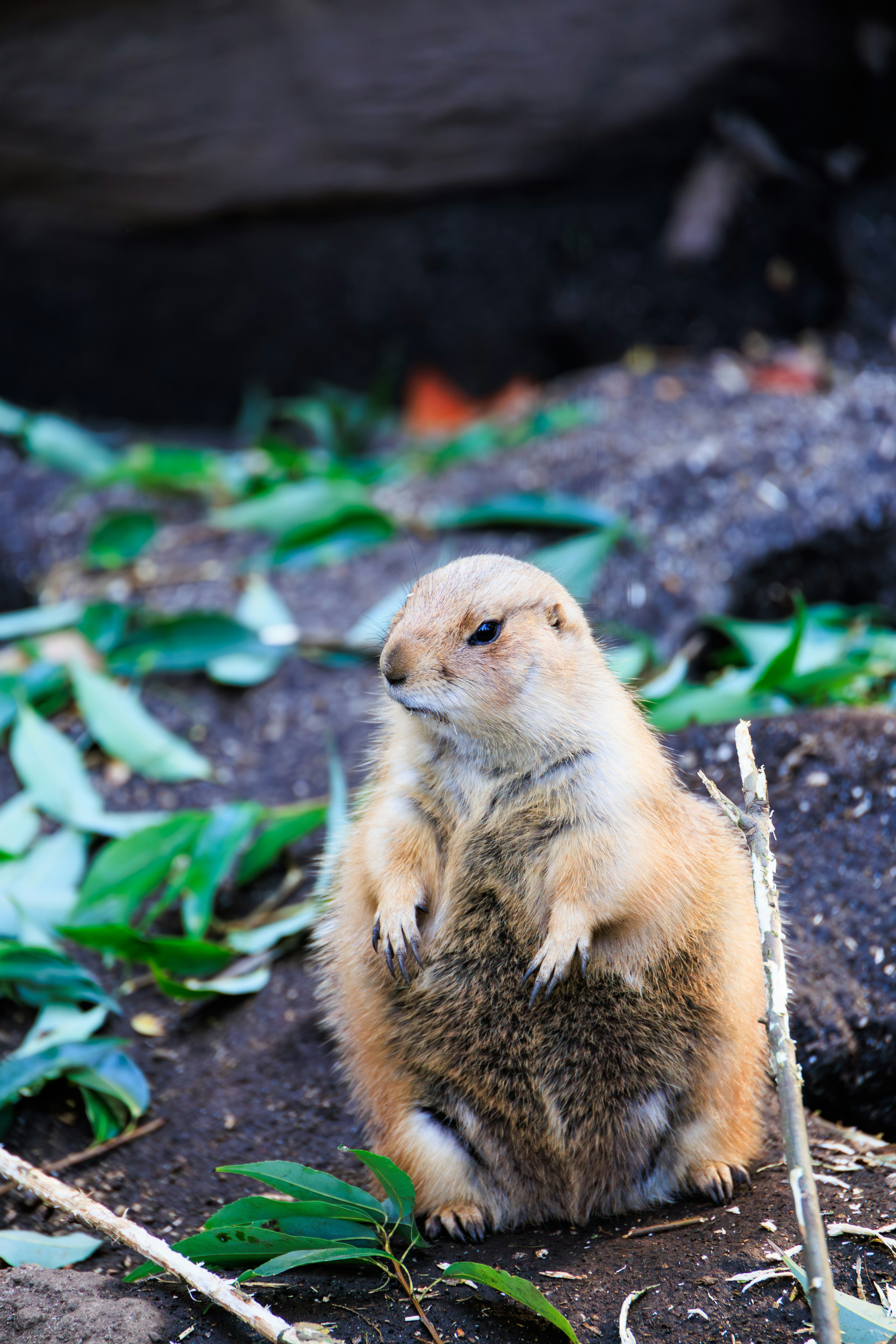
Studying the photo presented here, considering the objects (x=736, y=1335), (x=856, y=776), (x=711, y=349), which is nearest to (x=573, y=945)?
(x=736, y=1335)

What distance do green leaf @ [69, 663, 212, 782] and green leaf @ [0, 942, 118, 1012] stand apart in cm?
118

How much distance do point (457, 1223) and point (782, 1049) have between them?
1083 millimetres

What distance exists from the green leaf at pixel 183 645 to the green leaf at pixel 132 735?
22cm

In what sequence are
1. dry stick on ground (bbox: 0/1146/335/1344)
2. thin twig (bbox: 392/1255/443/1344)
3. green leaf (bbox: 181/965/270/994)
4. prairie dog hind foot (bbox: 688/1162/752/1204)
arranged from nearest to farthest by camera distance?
dry stick on ground (bbox: 0/1146/335/1344), thin twig (bbox: 392/1255/443/1344), prairie dog hind foot (bbox: 688/1162/752/1204), green leaf (bbox: 181/965/270/994)

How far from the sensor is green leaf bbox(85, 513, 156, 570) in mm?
6000

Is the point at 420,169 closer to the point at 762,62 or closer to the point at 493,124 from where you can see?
the point at 493,124

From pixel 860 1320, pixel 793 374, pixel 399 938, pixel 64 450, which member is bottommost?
pixel 793 374

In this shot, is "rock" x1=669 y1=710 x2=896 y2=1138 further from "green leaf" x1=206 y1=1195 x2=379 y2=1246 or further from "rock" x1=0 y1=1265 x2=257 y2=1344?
"rock" x1=0 y1=1265 x2=257 y2=1344

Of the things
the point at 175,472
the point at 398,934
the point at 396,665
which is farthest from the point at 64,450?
the point at 398,934

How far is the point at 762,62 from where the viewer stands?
7531 millimetres

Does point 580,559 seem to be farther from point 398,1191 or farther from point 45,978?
point 398,1191

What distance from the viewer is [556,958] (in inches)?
94.3

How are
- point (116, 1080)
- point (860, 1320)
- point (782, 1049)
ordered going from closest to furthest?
point (782, 1049) < point (860, 1320) < point (116, 1080)

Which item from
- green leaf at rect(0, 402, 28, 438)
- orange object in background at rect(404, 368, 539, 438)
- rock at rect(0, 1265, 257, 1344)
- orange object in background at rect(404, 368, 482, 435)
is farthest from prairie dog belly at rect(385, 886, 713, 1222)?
orange object in background at rect(404, 368, 482, 435)
